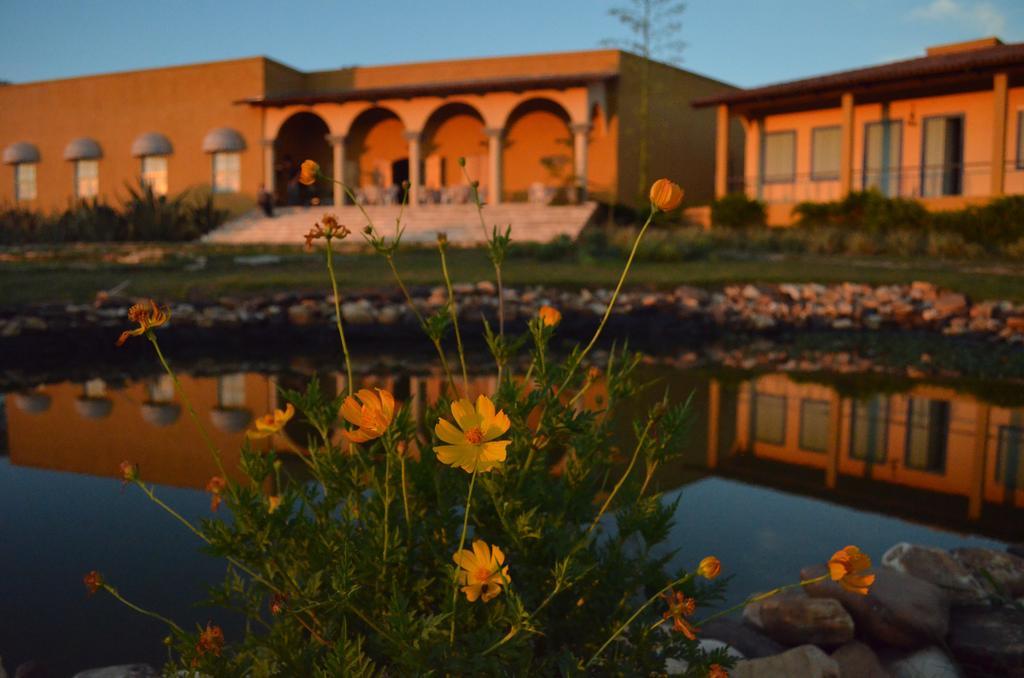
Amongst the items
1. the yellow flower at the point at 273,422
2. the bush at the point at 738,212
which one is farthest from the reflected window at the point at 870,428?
the bush at the point at 738,212

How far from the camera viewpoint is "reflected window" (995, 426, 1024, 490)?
401 centimetres

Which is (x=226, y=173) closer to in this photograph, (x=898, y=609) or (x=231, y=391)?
(x=231, y=391)

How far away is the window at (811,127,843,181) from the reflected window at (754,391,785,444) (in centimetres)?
1625

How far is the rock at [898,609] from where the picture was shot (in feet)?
7.77

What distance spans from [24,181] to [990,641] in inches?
1303

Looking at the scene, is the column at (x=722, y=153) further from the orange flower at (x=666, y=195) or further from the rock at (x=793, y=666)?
the orange flower at (x=666, y=195)

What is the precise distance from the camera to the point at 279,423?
1.66 metres

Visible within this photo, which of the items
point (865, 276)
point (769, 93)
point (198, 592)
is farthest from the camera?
point (769, 93)

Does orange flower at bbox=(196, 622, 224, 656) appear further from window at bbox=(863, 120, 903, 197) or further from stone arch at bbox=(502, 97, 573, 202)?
stone arch at bbox=(502, 97, 573, 202)

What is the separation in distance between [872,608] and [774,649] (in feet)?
1.01

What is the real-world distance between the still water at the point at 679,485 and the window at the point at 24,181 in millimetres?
26719

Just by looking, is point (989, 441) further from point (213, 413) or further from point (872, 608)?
point (213, 413)

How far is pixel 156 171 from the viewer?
27.2 metres

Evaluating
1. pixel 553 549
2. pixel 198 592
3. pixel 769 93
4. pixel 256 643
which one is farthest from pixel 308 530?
pixel 769 93
